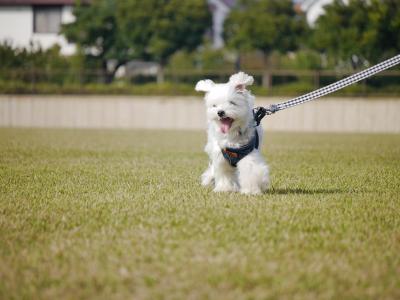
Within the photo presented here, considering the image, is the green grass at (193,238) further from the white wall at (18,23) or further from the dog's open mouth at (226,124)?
the white wall at (18,23)

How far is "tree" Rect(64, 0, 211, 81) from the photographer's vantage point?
39438 mm

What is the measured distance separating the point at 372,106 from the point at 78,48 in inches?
671

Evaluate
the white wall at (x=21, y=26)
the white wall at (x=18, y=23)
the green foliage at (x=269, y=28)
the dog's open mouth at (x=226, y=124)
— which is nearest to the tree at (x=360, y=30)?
the green foliage at (x=269, y=28)

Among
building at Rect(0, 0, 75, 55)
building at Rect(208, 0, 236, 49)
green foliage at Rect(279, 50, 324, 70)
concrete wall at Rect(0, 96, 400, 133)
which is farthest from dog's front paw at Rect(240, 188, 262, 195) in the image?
building at Rect(208, 0, 236, 49)

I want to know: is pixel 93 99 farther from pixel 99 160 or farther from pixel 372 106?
pixel 99 160

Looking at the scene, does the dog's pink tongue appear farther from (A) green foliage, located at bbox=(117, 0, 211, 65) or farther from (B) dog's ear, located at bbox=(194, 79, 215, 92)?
(A) green foliage, located at bbox=(117, 0, 211, 65)

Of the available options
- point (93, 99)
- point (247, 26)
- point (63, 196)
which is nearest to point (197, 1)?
point (247, 26)

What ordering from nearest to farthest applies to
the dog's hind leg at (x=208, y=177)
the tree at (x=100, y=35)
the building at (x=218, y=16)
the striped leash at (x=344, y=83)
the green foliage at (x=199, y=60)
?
the striped leash at (x=344, y=83), the dog's hind leg at (x=208, y=177), the tree at (x=100, y=35), the green foliage at (x=199, y=60), the building at (x=218, y=16)

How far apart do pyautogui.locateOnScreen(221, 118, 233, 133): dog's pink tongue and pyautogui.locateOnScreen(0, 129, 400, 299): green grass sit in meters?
0.68

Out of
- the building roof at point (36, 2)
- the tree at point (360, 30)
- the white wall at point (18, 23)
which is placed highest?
the building roof at point (36, 2)

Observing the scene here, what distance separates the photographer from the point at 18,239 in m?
5.17

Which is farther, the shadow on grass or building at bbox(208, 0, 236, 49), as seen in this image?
building at bbox(208, 0, 236, 49)

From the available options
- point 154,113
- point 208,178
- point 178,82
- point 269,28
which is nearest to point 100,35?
point 178,82

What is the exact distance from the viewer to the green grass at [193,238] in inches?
153
